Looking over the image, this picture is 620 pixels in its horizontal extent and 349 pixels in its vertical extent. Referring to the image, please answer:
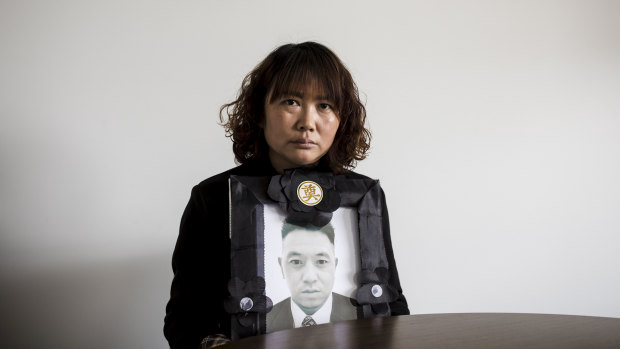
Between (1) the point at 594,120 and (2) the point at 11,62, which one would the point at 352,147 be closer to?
(2) the point at 11,62

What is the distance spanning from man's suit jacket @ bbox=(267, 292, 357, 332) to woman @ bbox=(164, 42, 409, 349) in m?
0.17

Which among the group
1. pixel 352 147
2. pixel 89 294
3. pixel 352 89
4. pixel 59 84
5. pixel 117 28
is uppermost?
pixel 117 28

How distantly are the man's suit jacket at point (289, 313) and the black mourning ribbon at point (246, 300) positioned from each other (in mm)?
16

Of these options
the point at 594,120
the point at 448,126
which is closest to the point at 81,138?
the point at 448,126

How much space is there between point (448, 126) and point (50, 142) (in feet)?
3.97

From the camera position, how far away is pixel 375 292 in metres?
0.88

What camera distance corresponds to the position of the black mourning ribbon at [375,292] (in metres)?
0.87

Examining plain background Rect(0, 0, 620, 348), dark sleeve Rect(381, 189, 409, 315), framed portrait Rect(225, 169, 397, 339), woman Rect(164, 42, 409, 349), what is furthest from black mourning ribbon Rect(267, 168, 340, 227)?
plain background Rect(0, 0, 620, 348)

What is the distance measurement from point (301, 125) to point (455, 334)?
495 mm

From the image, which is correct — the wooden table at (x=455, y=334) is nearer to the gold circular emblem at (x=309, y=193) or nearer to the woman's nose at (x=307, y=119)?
the gold circular emblem at (x=309, y=193)

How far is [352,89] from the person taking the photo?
109cm

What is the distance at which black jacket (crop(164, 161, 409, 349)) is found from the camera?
965 mm

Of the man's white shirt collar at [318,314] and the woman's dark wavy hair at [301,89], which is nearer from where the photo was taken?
the man's white shirt collar at [318,314]

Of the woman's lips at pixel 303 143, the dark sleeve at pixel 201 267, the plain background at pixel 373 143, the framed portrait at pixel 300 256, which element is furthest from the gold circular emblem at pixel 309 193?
the plain background at pixel 373 143
